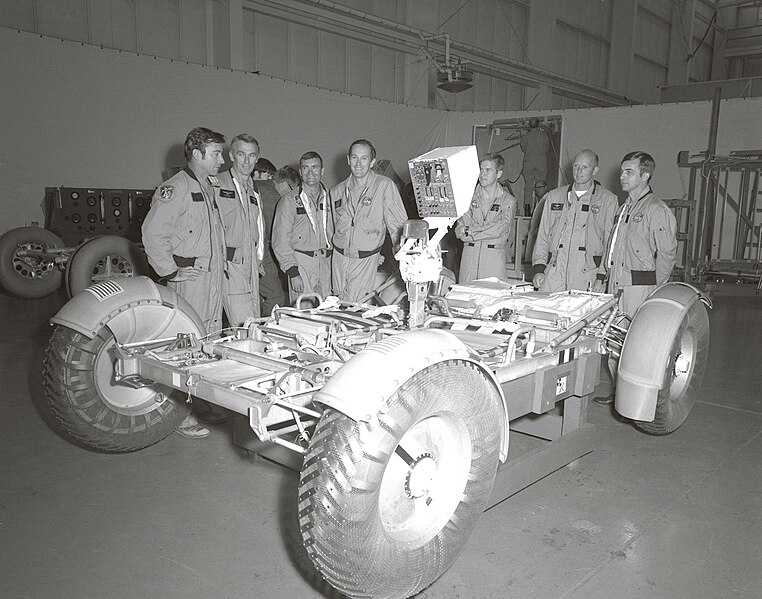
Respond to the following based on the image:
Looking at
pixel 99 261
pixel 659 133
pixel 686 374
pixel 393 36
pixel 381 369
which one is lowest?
pixel 686 374

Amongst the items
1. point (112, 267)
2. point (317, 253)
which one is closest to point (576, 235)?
point (317, 253)

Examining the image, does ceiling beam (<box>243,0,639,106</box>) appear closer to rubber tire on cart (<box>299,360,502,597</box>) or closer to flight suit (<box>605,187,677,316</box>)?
flight suit (<box>605,187,677,316</box>)

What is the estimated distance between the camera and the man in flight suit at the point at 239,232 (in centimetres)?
397

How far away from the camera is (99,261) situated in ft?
22.2

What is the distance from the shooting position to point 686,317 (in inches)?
128

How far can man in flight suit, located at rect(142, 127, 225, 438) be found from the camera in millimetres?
3465

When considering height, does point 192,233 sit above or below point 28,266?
above

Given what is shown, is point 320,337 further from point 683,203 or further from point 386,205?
point 683,203

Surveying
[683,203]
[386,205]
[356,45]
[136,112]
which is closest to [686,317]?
[386,205]

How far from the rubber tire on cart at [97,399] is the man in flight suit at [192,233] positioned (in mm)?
595

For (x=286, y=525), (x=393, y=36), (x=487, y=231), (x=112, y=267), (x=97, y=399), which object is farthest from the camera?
(x=393, y=36)

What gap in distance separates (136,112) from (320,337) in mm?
8377

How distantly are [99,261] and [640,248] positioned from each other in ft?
18.1

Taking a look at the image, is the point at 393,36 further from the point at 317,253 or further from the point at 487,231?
the point at 317,253
